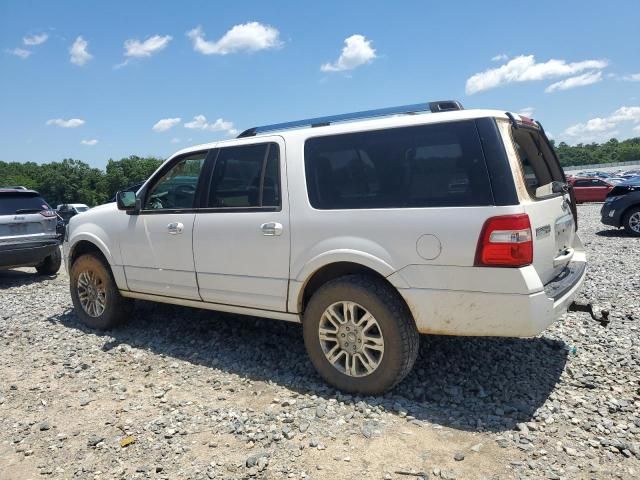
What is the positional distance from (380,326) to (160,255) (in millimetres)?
2412

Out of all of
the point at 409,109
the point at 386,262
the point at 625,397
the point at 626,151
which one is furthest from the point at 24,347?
the point at 626,151

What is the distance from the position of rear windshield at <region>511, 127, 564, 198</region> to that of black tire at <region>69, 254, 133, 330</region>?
429cm

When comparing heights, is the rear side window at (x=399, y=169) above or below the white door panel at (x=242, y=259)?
above

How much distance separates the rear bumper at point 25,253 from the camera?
8.30 metres

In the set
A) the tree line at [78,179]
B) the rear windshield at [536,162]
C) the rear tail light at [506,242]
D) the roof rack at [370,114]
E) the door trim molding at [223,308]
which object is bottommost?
the door trim molding at [223,308]

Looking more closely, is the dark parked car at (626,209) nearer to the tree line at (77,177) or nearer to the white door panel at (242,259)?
the white door panel at (242,259)

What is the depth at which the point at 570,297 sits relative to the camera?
11.6 feet

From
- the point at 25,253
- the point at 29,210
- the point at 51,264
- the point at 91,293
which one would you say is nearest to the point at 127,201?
the point at 91,293

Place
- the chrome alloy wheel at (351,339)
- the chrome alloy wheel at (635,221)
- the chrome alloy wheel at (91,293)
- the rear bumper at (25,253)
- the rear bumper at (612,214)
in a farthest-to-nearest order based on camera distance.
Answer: the rear bumper at (612,214) → the chrome alloy wheel at (635,221) → the rear bumper at (25,253) → the chrome alloy wheel at (91,293) → the chrome alloy wheel at (351,339)

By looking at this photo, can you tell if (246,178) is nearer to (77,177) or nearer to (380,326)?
(380,326)

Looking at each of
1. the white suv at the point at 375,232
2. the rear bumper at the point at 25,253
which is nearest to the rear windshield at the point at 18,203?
the rear bumper at the point at 25,253

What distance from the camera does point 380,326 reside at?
3.42m

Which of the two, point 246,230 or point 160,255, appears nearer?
point 246,230

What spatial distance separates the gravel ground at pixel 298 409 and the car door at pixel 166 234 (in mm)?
694
